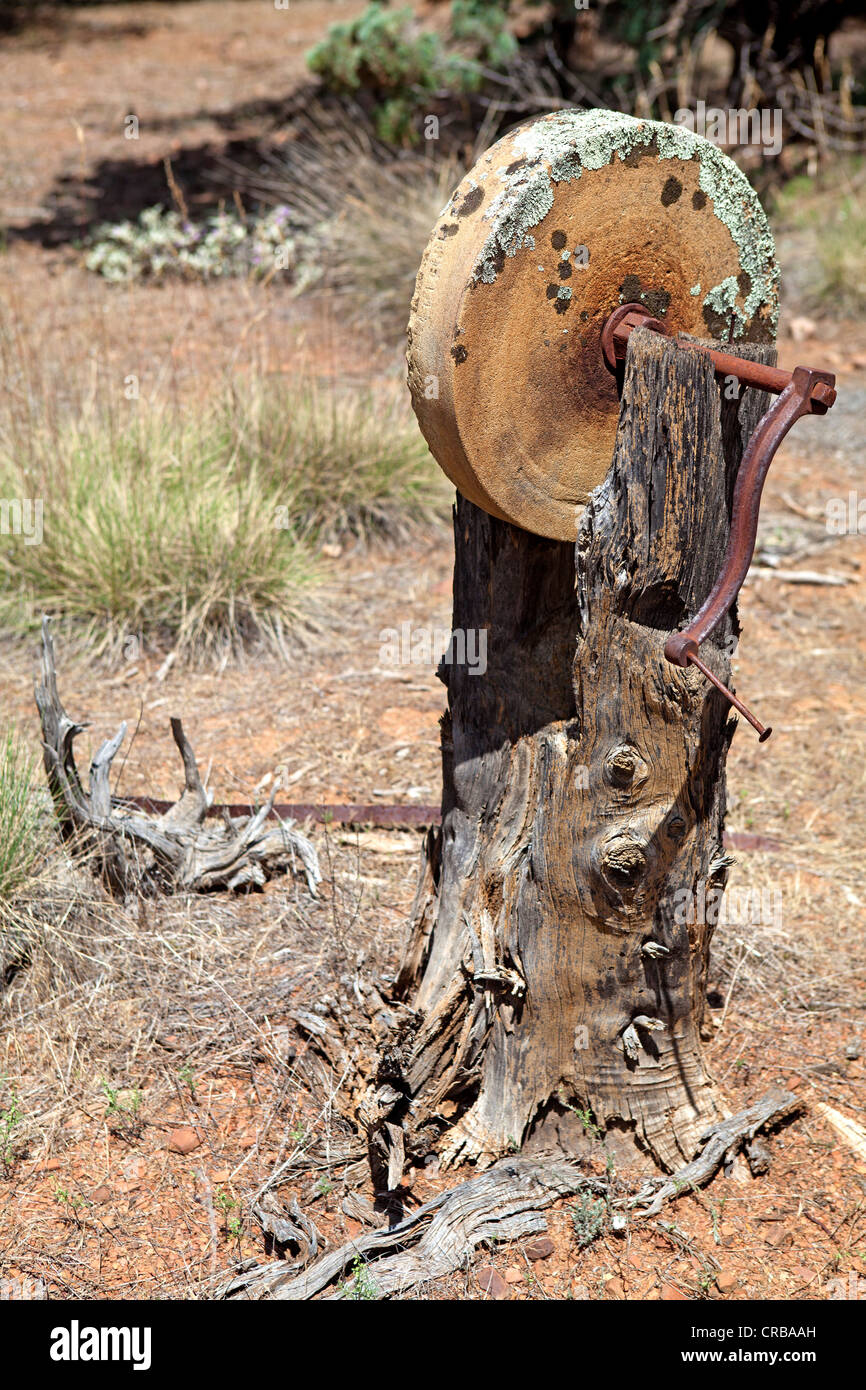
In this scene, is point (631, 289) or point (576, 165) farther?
point (631, 289)

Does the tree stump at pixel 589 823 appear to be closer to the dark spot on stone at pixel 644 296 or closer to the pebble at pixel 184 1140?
the dark spot on stone at pixel 644 296

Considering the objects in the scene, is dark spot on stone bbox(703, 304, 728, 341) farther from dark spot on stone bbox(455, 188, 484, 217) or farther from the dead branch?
the dead branch

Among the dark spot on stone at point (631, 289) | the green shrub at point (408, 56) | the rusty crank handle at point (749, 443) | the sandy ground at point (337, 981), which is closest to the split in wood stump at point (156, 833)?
the sandy ground at point (337, 981)

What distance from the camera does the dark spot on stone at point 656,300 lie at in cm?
200

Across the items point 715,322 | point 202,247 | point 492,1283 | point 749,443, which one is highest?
point 202,247

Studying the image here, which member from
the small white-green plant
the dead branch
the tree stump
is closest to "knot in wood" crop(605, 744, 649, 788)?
the tree stump

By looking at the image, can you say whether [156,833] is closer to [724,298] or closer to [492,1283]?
[492,1283]

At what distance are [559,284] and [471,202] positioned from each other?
19cm

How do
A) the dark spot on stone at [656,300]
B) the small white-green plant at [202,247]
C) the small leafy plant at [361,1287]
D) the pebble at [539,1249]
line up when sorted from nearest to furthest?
1. the dark spot on stone at [656,300]
2. the small leafy plant at [361,1287]
3. the pebble at [539,1249]
4. the small white-green plant at [202,247]

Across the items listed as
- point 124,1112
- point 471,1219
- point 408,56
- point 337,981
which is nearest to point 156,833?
point 337,981

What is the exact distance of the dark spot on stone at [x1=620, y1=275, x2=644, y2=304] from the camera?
6.47 ft

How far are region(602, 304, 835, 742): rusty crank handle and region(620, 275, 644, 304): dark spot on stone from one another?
2 centimetres

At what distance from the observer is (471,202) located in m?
1.89

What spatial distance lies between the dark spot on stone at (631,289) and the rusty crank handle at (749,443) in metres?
0.02
